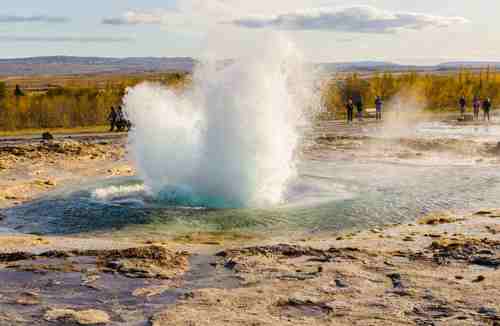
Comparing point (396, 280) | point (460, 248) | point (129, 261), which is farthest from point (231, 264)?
point (460, 248)

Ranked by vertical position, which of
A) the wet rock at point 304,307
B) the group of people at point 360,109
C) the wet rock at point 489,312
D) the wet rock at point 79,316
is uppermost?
the group of people at point 360,109

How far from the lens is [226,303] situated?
9023 millimetres

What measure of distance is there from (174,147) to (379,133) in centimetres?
1947

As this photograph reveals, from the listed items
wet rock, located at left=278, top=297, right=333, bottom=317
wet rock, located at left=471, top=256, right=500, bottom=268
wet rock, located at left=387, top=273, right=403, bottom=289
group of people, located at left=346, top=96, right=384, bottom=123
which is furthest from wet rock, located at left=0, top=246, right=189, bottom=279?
group of people, located at left=346, top=96, right=384, bottom=123

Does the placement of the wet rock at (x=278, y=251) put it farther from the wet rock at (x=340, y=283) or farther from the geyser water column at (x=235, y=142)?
the geyser water column at (x=235, y=142)

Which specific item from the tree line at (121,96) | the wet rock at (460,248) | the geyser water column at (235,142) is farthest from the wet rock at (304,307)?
the tree line at (121,96)

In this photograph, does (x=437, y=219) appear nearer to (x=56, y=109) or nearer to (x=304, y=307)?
(x=304, y=307)

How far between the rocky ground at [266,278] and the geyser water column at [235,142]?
381 centimetres

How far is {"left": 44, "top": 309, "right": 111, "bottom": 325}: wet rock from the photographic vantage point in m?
8.43

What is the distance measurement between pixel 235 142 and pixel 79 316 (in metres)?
9.24

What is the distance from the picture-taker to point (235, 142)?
57.0 ft

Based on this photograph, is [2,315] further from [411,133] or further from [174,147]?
[411,133]

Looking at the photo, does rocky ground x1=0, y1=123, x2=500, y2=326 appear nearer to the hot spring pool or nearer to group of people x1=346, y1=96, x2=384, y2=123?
the hot spring pool

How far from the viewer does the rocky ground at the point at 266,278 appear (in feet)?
28.1
